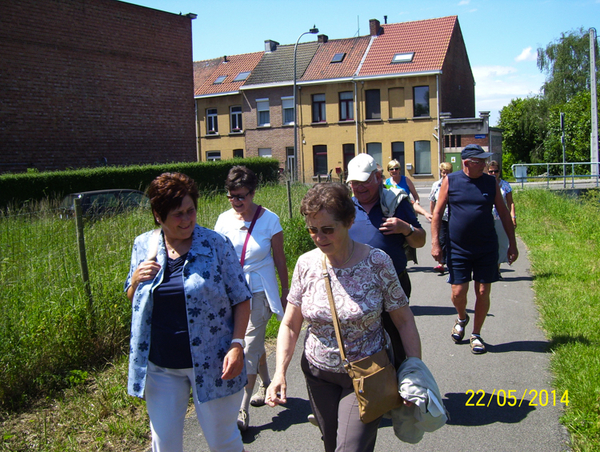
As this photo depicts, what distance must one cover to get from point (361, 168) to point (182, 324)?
1.69m

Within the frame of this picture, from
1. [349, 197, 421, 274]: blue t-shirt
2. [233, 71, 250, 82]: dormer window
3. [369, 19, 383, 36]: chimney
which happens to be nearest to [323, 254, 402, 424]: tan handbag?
[349, 197, 421, 274]: blue t-shirt

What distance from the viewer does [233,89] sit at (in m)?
44.7

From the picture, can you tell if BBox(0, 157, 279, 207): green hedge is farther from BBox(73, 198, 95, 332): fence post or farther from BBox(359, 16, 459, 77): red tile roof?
BBox(359, 16, 459, 77): red tile roof

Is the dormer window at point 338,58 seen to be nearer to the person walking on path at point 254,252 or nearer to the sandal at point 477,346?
the sandal at point 477,346

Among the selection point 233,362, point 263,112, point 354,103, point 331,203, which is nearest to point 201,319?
point 233,362

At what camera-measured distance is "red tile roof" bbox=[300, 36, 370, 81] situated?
A: 131 feet

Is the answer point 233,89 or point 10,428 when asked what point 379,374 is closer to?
point 10,428

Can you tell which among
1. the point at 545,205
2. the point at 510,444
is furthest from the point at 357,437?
the point at 545,205

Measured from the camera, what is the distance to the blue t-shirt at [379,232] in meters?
3.88

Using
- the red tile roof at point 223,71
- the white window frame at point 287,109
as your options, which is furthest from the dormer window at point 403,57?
the red tile roof at point 223,71

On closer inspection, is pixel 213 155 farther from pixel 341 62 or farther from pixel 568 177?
pixel 568 177

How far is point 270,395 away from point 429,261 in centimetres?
869

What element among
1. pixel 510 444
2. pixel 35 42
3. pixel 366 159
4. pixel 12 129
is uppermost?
pixel 35 42

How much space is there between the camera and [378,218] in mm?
3936
